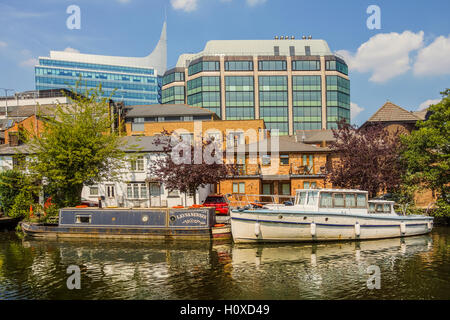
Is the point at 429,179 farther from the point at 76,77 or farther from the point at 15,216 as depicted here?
the point at 76,77

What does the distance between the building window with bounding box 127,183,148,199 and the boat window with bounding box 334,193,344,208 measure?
2200 cm

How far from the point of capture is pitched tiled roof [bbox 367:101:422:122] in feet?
162

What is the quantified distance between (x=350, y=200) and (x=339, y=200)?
36.5 inches

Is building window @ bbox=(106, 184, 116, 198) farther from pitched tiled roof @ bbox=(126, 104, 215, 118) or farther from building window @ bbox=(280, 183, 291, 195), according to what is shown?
pitched tiled roof @ bbox=(126, 104, 215, 118)

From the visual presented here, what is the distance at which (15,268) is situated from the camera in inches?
810

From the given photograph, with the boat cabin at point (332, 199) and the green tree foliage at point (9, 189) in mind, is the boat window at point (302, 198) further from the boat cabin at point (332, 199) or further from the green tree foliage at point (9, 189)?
the green tree foliage at point (9, 189)

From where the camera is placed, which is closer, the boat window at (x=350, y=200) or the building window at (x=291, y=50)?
the boat window at (x=350, y=200)

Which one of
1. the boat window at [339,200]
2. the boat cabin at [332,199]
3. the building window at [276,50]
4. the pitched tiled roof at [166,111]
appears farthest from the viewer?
the building window at [276,50]

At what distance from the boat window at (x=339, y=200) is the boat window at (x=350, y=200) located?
35 centimetres

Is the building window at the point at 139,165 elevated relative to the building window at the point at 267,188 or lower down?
elevated

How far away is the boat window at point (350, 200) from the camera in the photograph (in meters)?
27.3

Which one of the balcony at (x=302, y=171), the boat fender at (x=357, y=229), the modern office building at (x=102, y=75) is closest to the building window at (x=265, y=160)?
the balcony at (x=302, y=171)
